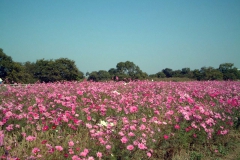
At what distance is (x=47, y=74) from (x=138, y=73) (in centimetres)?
3231

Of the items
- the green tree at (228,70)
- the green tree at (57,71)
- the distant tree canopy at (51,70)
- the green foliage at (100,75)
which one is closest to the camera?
the distant tree canopy at (51,70)

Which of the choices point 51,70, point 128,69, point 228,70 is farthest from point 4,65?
point 228,70

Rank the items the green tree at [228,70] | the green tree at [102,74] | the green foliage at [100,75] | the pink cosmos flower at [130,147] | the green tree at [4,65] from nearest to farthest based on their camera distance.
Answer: the pink cosmos flower at [130,147]
the green tree at [4,65]
the green tree at [228,70]
the green tree at [102,74]
the green foliage at [100,75]

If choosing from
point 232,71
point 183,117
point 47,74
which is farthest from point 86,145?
point 232,71

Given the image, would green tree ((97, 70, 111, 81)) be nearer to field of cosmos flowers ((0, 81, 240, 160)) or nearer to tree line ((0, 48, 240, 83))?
tree line ((0, 48, 240, 83))

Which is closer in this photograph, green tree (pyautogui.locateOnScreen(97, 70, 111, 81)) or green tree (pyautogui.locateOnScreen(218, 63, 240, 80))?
green tree (pyautogui.locateOnScreen(218, 63, 240, 80))

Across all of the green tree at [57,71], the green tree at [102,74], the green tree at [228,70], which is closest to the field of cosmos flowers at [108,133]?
the green tree at [57,71]

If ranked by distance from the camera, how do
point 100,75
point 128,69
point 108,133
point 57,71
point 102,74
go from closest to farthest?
point 108,133 → point 57,71 → point 128,69 → point 102,74 → point 100,75

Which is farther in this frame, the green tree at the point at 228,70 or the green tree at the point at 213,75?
the green tree at the point at 228,70

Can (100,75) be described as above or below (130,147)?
above

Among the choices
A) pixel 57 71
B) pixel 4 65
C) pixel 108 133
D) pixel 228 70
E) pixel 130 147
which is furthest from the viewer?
pixel 228 70

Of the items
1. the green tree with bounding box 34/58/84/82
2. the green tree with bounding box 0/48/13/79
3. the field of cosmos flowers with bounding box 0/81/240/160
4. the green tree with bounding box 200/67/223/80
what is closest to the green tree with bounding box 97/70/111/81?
the green tree with bounding box 34/58/84/82

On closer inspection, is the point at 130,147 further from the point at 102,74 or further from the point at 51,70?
the point at 102,74

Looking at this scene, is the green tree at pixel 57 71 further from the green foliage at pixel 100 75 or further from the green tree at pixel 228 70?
the green tree at pixel 228 70
